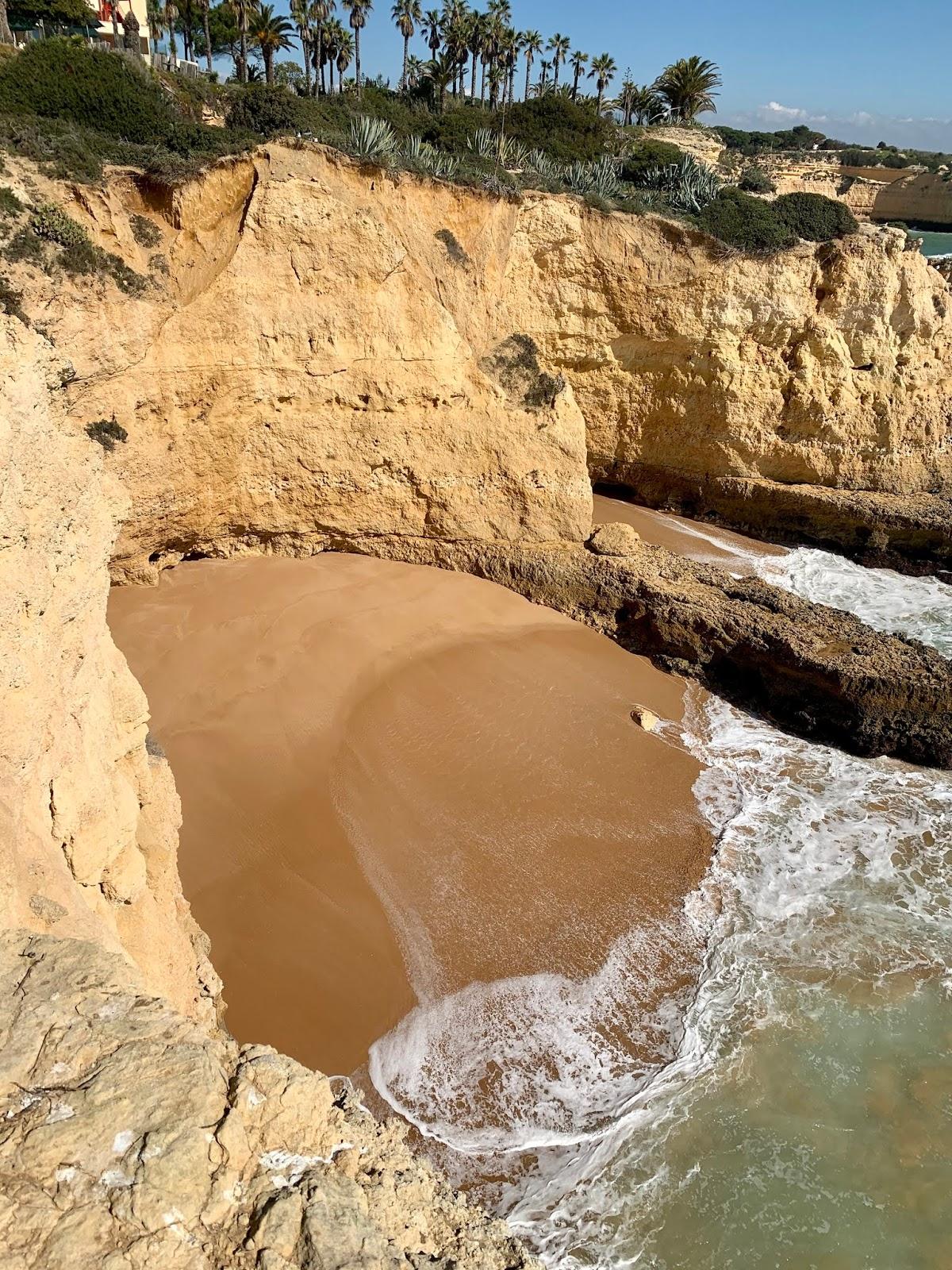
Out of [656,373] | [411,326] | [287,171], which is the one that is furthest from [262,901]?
[656,373]

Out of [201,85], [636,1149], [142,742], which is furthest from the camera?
[201,85]

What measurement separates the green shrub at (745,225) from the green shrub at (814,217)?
322 mm

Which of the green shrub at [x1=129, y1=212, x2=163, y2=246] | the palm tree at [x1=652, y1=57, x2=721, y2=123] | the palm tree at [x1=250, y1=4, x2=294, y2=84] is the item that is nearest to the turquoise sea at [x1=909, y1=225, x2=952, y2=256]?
the palm tree at [x1=652, y1=57, x2=721, y2=123]

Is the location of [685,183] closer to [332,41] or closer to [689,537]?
[689,537]

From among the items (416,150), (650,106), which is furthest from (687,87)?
(416,150)

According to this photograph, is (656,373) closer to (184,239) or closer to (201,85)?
(184,239)

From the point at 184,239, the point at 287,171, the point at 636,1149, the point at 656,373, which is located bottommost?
the point at 636,1149

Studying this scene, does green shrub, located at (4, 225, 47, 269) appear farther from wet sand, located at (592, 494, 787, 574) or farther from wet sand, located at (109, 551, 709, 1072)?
wet sand, located at (592, 494, 787, 574)

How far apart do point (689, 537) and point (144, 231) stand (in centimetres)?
1128

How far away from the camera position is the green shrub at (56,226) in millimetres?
9133

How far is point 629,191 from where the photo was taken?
16219 mm

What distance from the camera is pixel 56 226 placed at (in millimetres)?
9195

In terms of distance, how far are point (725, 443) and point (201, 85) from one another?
13095mm

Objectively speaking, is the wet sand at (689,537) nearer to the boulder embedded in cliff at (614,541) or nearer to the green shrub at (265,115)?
the boulder embedded in cliff at (614,541)
